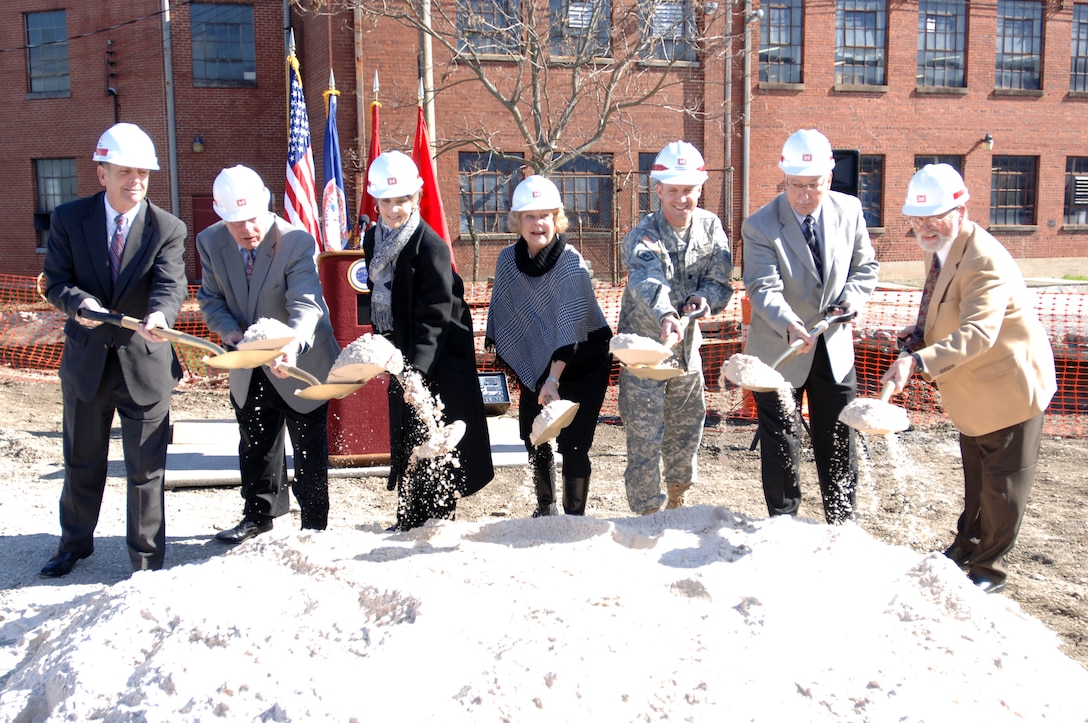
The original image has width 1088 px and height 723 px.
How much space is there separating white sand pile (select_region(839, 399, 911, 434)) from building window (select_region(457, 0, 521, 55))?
8.99m

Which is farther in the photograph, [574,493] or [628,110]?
[628,110]

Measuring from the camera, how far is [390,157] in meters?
4.02

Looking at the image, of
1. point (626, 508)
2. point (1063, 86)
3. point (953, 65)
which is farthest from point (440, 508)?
point (1063, 86)

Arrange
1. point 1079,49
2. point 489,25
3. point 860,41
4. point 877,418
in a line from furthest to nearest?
point 1079,49
point 860,41
point 489,25
point 877,418

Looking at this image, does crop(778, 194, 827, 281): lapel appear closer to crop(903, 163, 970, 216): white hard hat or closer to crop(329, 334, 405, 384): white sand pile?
crop(903, 163, 970, 216): white hard hat

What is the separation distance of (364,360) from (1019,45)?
2389 cm

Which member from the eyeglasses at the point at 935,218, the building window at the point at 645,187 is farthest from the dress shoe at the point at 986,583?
the building window at the point at 645,187

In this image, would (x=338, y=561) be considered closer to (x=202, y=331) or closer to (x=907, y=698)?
(x=907, y=698)

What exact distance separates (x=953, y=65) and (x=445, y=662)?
23.3 meters

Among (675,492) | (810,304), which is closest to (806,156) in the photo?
(810,304)

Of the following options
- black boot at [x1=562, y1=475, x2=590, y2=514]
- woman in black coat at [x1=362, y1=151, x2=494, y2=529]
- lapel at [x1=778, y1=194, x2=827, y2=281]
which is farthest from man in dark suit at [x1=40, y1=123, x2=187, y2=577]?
lapel at [x1=778, y1=194, x2=827, y2=281]

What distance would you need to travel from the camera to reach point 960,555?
396 centimetres

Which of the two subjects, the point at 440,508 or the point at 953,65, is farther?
the point at 953,65

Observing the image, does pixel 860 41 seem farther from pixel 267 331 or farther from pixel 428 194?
pixel 267 331
